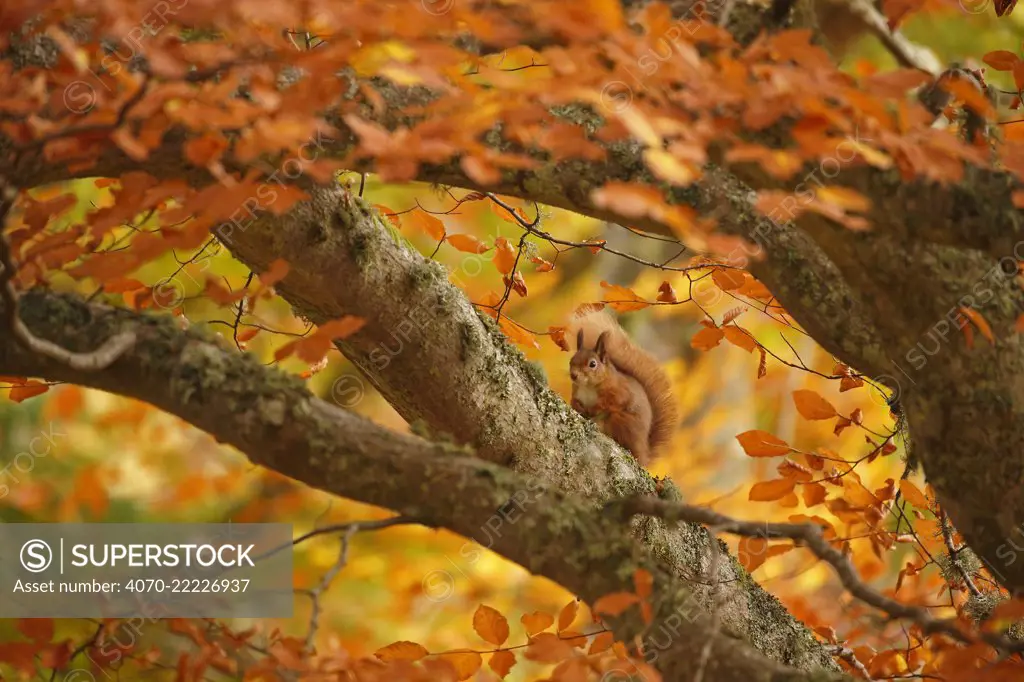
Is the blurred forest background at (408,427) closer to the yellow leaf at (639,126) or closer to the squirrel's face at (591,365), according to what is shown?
the squirrel's face at (591,365)

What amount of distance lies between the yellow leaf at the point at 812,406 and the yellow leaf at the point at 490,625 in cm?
101

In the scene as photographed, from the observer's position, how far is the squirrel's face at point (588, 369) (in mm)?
5219

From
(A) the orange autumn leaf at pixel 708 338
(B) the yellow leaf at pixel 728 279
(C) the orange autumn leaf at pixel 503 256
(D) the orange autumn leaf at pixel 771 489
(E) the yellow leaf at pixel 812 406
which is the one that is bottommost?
(D) the orange autumn leaf at pixel 771 489

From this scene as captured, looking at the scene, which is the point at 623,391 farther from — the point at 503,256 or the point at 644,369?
the point at 503,256

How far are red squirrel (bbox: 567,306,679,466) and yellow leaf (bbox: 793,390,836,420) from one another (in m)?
2.35

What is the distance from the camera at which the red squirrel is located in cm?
510

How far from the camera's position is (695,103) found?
168 centimetres

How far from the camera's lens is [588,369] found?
5.24 metres

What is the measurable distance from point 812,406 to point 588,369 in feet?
8.53

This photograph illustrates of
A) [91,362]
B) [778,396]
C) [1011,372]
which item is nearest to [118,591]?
[91,362]

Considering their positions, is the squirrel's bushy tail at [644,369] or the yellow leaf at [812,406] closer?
the yellow leaf at [812,406]

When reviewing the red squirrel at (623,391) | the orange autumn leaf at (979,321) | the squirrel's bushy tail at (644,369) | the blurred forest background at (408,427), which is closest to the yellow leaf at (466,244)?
the blurred forest background at (408,427)

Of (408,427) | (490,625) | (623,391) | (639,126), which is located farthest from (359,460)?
(623,391)

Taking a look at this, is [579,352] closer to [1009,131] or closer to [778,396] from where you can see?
[1009,131]
